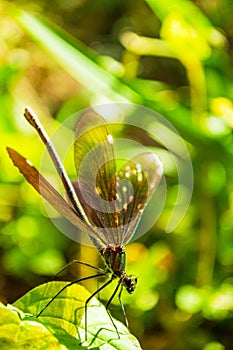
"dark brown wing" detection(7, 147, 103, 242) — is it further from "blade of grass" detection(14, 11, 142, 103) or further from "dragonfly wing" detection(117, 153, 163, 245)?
"blade of grass" detection(14, 11, 142, 103)

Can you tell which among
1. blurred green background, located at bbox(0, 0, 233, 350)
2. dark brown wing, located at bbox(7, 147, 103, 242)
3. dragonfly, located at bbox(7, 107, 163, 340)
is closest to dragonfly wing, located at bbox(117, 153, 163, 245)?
dragonfly, located at bbox(7, 107, 163, 340)

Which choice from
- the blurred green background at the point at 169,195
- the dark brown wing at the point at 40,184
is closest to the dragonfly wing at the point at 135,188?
the dark brown wing at the point at 40,184

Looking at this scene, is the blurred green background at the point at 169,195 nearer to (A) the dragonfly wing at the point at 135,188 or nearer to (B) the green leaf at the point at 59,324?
(A) the dragonfly wing at the point at 135,188

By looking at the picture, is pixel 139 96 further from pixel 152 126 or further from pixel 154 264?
pixel 154 264

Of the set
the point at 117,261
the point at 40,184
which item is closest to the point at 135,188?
the point at 117,261

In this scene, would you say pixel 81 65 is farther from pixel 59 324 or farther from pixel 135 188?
pixel 59 324

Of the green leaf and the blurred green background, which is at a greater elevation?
the blurred green background

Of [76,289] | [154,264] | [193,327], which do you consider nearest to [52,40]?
[154,264]
